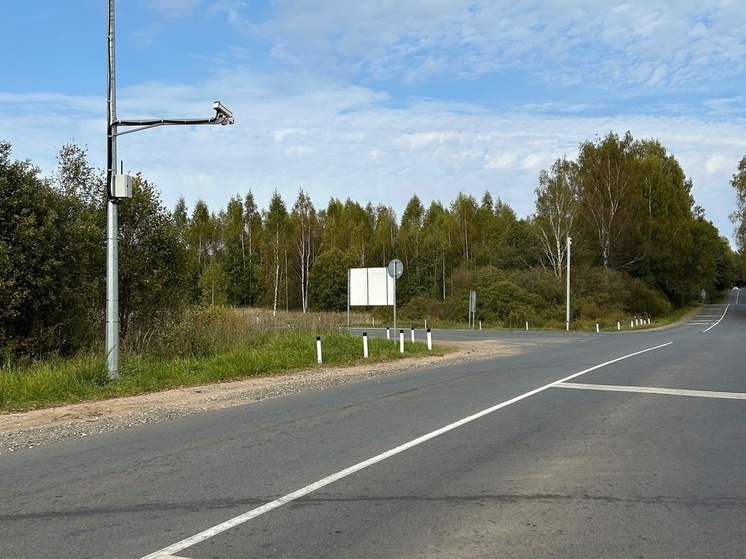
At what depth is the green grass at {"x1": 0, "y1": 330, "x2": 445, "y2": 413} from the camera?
12.0 m

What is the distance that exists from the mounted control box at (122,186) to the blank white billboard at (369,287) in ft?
44.7

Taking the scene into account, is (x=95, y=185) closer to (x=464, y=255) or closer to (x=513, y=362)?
(x=513, y=362)

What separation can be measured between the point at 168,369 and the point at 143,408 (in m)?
3.83

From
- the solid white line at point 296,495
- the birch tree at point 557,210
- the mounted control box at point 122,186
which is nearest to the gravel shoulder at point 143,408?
the mounted control box at point 122,186

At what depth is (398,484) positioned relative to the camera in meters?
6.25

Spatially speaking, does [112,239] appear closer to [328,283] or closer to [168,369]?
[168,369]

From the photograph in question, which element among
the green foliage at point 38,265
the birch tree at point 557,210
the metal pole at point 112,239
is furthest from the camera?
the birch tree at point 557,210

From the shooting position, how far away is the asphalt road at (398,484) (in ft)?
15.7

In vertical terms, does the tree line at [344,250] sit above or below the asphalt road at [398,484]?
above

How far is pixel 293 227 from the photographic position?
79125mm

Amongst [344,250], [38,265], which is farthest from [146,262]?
[344,250]

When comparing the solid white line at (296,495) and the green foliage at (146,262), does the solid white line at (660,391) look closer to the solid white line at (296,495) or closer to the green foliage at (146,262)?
the solid white line at (296,495)

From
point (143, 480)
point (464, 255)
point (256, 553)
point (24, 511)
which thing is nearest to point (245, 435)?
point (143, 480)

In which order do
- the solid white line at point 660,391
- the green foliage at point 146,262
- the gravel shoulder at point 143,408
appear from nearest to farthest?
the gravel shoulder at point 143,408 → the solid white line at point 660,391 → the green foliage at point 146,262
